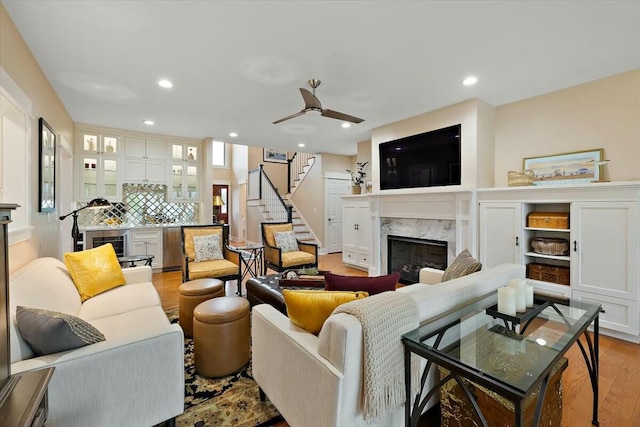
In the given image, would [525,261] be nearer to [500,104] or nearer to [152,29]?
[500,104]

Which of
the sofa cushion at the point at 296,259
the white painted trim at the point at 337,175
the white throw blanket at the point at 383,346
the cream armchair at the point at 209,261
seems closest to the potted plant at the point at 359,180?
the white painted trim at the point at 337,175

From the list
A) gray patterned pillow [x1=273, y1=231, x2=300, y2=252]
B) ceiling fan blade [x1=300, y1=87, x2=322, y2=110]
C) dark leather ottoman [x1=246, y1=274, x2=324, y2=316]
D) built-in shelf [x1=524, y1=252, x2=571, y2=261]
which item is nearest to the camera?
dark leather ottoman [x1=246, y1=274, x2=324, y2=316]

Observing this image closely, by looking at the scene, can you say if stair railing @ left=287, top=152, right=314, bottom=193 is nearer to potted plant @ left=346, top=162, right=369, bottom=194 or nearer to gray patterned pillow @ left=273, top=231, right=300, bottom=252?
potted plant @ left=346, top=162, right=369, bottom=194

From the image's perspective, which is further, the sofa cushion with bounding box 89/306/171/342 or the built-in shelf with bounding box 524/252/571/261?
the built-in shelf with bounding box 524/252/571/261

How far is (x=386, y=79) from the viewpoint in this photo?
10.6ft

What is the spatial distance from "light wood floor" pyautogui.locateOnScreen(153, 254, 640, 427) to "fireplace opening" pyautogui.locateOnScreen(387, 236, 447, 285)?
191cm

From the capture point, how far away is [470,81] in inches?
129

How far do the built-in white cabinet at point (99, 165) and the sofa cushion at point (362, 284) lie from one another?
17.0ft

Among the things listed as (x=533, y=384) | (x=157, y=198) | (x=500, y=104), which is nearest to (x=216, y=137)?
(x=157, y=198)

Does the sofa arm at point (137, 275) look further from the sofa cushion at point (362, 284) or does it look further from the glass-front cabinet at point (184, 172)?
the glass-front cabinet at point (184, 172)

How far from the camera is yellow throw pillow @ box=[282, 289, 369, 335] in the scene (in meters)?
1.49

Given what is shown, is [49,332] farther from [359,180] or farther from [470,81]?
[359,180]

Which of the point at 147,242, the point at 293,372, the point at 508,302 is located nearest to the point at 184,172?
the point at 147,242

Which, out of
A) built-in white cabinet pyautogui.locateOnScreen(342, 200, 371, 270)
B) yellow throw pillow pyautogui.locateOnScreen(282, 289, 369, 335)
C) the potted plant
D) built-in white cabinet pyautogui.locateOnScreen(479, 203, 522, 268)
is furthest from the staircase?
yellow throw pillow pyautogui.locateOnScreen(282, 289, 369, 335)
